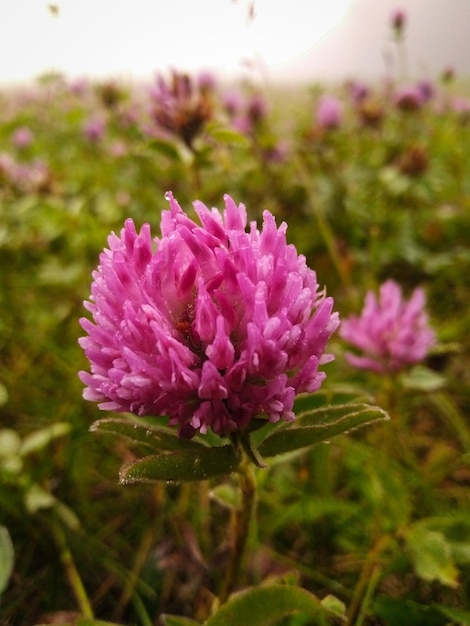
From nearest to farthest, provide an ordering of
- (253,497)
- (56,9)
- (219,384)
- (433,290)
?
(219,384)
(253,497)
(56,9)
(433,290)

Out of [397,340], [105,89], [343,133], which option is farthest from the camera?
[343,133]

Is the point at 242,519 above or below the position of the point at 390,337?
below

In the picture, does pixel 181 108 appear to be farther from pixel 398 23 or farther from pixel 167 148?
pixel 398 23

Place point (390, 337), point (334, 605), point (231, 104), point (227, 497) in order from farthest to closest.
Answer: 1. point (231, 104)
2. point (390, 337)
3. point (227, 497)
4. point (334, 605)

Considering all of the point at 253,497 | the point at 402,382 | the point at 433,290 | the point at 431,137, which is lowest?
the point at 253,497

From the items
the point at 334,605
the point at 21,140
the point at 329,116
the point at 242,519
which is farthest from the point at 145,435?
the point at 21,140

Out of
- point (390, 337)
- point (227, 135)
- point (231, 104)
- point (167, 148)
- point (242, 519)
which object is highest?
point (231, 104)

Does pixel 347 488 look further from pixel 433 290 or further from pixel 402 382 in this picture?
pixel 433 290

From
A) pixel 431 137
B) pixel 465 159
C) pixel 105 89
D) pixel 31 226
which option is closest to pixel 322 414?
pixel 31 226
